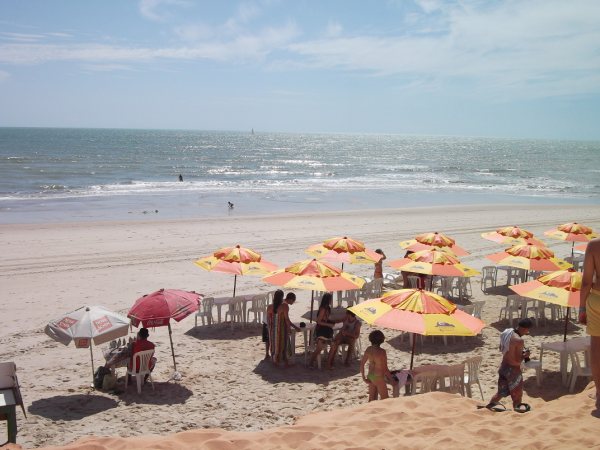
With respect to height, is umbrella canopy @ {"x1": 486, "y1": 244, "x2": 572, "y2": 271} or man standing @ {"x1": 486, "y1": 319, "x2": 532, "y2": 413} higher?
umbrella canopy @ {"x1": 486, "y1": 244, "x2": 572, "y2": 271}

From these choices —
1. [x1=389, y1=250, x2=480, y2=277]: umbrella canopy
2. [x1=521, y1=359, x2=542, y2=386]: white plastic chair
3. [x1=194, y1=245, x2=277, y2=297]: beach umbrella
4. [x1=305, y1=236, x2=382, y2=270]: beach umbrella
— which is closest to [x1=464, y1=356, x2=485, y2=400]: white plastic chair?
[x1=521, y1=359, x2=542, y2=386]: white plastic chair

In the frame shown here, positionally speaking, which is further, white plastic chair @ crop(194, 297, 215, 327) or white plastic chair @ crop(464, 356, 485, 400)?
white plastic chair @ crop(194, 297, 215, 327)

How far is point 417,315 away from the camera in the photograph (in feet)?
24.1

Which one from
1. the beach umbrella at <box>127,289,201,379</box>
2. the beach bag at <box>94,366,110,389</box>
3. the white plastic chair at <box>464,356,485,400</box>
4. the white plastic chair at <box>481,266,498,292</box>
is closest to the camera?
the white plastic chair at <box>464,356,485,400</box>

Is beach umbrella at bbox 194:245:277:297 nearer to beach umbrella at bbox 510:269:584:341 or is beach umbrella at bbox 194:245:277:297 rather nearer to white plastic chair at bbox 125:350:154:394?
white plastic chair at bbox 125:350:154:394

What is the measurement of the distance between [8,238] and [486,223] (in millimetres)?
20270

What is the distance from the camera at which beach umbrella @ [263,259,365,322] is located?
9273 mm

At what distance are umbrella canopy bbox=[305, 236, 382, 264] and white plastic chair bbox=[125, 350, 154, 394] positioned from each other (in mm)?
4610

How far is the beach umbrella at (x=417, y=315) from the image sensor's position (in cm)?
717

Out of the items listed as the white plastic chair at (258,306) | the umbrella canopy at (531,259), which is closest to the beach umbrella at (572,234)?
the umbrella canopy at (531,259)

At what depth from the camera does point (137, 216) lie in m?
27.0

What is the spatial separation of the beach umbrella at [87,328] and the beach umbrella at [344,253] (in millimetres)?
4966

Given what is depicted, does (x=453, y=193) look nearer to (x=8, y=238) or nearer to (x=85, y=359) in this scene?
(x=8, y=238)

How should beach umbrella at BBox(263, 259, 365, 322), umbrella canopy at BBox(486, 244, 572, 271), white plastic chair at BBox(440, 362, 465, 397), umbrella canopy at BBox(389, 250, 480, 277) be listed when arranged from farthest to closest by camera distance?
umbrella canopy at BBox(486, 244, 572, 271), umbrella canopy at BBox(389, 250, 480, 277), beach umbrella at BBox(263, 259, 365, 322), white plastic chair at BBox(440, 362, 465, 397)
